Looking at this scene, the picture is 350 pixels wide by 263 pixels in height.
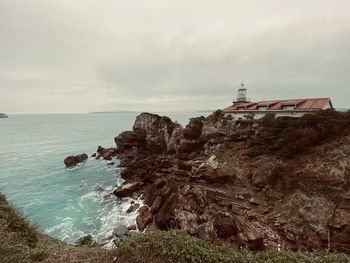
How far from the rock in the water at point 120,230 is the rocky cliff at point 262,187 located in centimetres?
121

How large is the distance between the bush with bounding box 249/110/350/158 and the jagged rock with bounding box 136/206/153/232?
1228cm

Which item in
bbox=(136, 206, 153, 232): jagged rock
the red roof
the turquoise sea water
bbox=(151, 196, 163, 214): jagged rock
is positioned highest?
the red roof

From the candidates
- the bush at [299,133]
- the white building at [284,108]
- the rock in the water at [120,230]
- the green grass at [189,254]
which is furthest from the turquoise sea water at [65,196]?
the white building at [284,108]

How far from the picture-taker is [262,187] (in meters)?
18.4

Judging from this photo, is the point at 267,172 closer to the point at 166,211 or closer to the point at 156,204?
the point at 166,211

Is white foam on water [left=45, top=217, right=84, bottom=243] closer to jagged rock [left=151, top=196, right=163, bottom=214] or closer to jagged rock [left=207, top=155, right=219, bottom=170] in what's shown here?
jagged rock [left=151, top=196, right=163, bottom=214]

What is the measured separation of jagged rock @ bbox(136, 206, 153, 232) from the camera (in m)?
17.6

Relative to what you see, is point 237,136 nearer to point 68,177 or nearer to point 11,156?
point 68,177

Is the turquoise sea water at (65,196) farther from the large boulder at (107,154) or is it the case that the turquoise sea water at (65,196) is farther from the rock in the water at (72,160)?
the large boulder at (107,154)

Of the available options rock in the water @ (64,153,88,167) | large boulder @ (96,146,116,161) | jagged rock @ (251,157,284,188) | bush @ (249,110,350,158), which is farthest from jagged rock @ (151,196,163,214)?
rock in the water @ (64,153,88,167)

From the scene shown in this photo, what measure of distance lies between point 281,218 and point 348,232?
146 inches

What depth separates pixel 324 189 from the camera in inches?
644

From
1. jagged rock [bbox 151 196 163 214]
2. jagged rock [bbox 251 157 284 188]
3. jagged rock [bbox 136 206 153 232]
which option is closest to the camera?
jagged rock [bbox 136 206 153 232]

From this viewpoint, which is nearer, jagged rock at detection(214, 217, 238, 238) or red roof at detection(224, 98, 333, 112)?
jagged rock at detection(214, 217, 238, 238)
